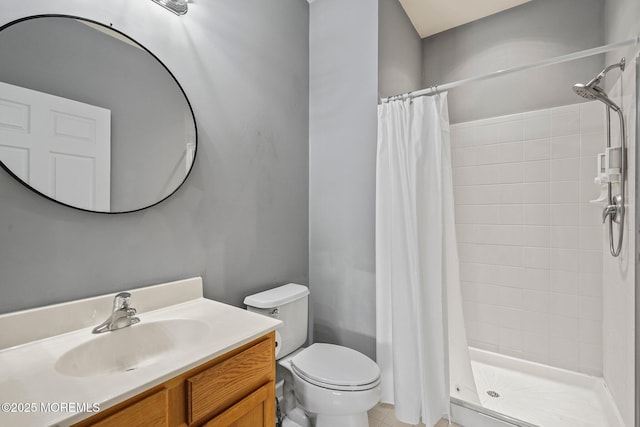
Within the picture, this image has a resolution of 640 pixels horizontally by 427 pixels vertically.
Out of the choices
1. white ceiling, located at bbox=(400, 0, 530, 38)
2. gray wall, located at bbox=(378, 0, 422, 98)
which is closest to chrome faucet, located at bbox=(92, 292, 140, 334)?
gray wall, located at bbox=(378, 0, 422, 98)

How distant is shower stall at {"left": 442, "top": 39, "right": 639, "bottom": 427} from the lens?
1554 millimetres

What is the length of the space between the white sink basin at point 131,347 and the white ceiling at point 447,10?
8.28 ft

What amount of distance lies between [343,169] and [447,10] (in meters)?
1.55

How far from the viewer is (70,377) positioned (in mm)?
735

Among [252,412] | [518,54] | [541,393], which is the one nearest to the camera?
[252,412]

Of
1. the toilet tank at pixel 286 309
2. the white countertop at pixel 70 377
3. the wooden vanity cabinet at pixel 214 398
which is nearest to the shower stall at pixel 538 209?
the toilet tank at pixel 286 309

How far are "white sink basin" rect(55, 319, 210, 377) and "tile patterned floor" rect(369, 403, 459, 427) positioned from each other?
4.09 feet

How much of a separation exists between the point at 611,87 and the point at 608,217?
0.78 meters

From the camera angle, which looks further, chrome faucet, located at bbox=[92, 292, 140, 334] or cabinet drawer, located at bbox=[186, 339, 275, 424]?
chrome faucet, located at bbox=[92, 292, 140, 334]

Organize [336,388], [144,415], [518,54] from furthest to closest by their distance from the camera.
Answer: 1. [518,54]
2. [336,388]
3. [144,415]

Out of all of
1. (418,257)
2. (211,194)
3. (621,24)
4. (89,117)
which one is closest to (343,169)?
(418,257)

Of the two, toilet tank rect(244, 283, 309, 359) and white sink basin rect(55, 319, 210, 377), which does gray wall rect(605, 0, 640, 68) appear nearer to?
toilet tank rect(244, 283, 309, 359)

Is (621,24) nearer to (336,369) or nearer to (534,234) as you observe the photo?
(534,234)

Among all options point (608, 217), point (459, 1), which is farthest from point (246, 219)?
point (459, 1)
